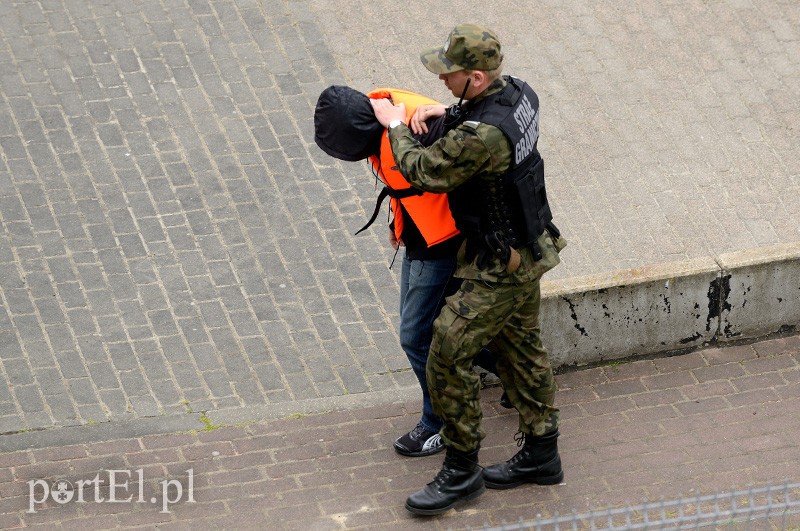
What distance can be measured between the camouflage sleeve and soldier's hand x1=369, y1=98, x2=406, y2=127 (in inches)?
8.4

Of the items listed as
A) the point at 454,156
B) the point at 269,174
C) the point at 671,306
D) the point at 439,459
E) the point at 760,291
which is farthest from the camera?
the point at 269,174

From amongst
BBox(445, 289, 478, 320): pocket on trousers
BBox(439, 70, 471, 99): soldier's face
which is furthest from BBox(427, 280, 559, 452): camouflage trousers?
BBox(439, 70, 471, 99): soldier's face

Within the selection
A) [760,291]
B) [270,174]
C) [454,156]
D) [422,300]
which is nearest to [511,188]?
[454,156]

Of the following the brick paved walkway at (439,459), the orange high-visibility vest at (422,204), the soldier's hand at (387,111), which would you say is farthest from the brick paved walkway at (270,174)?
the soldier's hand at (387,111)

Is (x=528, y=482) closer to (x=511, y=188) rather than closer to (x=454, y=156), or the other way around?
(x=511, y=188)

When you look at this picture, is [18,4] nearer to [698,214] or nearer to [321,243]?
[321,243]

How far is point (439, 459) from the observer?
19.9ft

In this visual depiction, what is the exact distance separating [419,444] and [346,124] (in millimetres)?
1701

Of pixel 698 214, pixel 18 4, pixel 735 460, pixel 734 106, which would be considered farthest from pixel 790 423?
pixel 18 4

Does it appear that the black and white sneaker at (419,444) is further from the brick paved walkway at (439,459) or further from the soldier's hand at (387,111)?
the soldier's hand at (387,111)

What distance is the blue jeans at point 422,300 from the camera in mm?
5613

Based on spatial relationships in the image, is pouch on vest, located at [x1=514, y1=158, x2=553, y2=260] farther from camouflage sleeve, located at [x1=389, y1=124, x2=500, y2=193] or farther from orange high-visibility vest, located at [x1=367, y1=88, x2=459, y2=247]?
orange high-visibility vest, located at [x1=367, y1=88, x2=459, y2=247]

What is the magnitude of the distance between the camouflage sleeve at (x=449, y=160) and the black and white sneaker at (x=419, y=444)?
4.97ft

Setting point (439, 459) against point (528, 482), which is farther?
point (439, 459)
